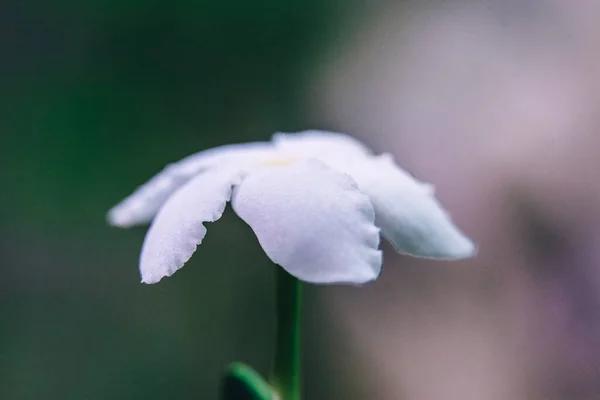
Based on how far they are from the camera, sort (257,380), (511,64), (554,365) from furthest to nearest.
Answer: (511,64)
(554,365)
(257,380)

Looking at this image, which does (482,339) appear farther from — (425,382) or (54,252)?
(54,252)

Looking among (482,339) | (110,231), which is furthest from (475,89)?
(110,231)

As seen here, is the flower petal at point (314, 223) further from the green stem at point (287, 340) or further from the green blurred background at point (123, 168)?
the green blurred background at point (123, 168)

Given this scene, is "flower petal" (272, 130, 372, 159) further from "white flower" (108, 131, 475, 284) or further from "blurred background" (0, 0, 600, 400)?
"blurred background" (0, 0, 600, 400)

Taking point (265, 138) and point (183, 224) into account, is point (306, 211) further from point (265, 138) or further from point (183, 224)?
point (265, 138)

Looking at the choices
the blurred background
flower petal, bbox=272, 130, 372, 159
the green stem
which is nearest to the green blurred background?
the blurred background
